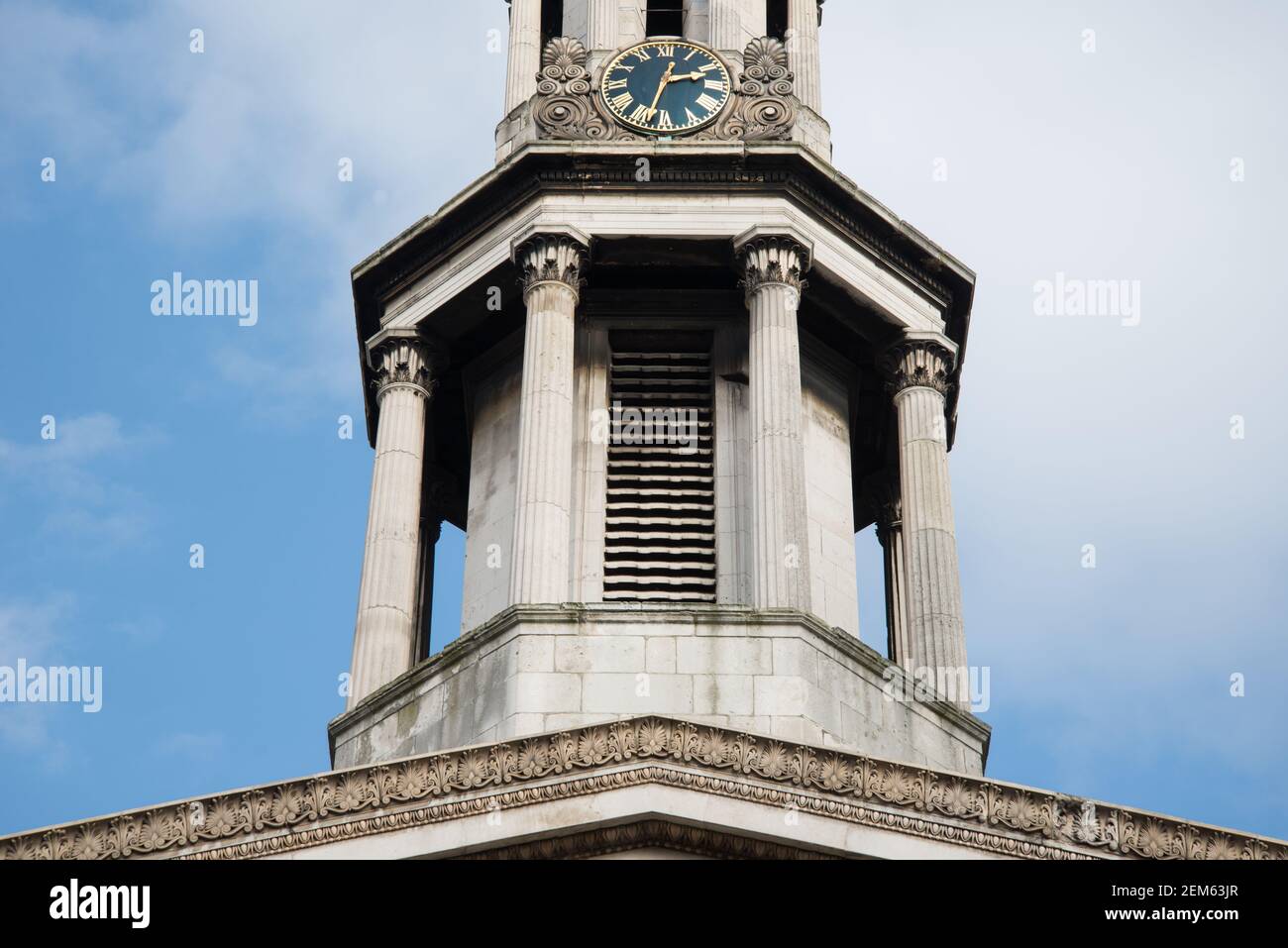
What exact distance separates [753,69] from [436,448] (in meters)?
8.09

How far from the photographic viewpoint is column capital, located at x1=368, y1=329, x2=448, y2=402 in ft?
143

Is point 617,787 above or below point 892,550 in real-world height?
below

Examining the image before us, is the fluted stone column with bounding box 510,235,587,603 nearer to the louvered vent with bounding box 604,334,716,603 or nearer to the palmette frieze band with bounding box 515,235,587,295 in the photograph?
the palmette frieze band with bounding box 515,235,587,295

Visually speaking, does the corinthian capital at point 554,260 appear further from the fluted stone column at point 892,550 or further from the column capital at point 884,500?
the column capital at point 884,500

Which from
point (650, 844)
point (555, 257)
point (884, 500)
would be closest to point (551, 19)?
point (555, 257)

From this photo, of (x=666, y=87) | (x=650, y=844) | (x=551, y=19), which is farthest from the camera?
(x=551, y=19)

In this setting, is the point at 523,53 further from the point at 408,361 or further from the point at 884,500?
the point at 884,500

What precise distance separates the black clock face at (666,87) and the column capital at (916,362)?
457cm

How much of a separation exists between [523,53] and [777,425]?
983 cm

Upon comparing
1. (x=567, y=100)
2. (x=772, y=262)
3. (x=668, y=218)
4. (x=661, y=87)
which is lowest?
(x=772, y=262)

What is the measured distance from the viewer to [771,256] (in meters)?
42.0

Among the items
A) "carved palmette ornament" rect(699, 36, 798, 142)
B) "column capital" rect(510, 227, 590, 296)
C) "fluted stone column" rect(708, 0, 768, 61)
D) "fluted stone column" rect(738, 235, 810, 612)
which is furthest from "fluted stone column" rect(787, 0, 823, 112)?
"column capital" rect(510, 227, 590, 296)

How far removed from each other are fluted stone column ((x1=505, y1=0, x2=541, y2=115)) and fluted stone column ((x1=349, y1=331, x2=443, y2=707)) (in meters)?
4.73

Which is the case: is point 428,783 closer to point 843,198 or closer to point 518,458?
point 518,458
